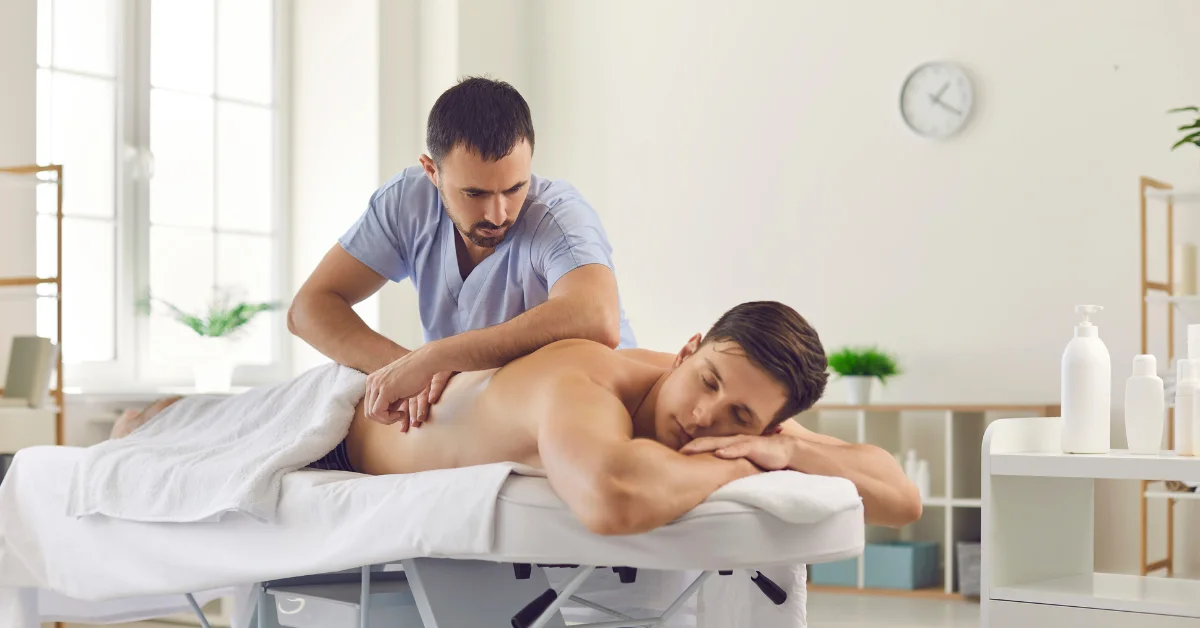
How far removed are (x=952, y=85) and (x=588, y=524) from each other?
339 centimetres

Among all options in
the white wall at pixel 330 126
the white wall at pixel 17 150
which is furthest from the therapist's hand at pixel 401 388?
the white wall at pixel 330 126

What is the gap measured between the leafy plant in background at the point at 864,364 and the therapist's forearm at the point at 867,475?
2.66m

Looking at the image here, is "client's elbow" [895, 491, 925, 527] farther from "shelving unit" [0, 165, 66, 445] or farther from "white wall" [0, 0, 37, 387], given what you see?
"white wall" [0, 0, 37, 387]

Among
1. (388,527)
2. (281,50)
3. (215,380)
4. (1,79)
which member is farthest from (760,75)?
(388,527)

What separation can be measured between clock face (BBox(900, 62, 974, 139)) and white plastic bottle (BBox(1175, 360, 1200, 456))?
2.53m

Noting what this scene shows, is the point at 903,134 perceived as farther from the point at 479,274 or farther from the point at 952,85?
the point at 479,274

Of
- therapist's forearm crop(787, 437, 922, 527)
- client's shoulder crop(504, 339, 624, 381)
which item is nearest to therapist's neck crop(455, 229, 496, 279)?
client's shoulder crop(504, 339, 624, 381)

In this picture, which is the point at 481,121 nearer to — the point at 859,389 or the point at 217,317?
the point at 217,317

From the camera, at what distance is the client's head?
1.43 meters

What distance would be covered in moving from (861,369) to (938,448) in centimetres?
43

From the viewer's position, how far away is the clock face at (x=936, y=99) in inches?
167

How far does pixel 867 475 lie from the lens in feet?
5.00

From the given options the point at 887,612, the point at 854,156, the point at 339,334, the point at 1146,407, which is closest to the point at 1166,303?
the point at 854,156

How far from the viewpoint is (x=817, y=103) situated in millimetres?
4516
